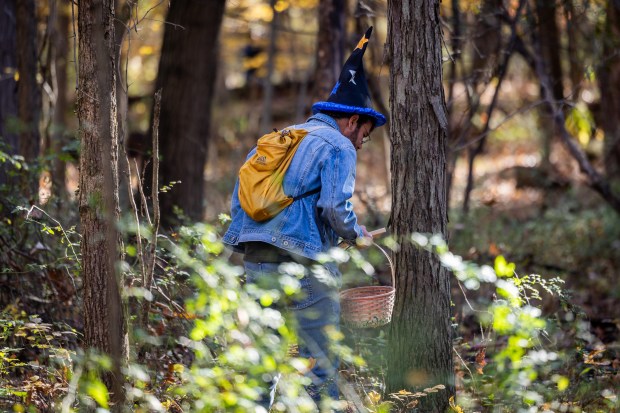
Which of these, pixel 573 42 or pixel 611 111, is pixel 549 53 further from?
pixel 573 42

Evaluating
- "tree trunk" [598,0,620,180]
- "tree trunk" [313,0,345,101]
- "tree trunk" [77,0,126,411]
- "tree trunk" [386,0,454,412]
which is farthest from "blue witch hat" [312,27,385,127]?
"tree trunk" [598,0,620,180]

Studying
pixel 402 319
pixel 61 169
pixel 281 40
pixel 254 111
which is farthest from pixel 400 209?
pixel 281 40

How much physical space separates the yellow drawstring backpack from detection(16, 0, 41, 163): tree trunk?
15.1 ft

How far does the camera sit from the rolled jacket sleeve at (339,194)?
14.0ft

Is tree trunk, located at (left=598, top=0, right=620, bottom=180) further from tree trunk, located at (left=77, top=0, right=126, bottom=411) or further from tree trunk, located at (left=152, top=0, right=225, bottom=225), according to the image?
tree trunk, located at (left=77, top=0, right=126, bottom=411)

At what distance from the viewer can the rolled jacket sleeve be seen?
4.28 m

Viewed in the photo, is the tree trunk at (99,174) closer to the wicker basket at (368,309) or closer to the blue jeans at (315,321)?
the blue jeans at (315,321)

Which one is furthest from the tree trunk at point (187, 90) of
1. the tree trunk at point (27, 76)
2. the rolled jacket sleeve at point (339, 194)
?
the rolled jacket sleeve at point (339, 194)

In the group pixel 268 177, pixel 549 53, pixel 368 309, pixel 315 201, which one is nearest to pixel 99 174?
pixel 268 177

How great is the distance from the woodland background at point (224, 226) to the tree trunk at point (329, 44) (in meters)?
0.02

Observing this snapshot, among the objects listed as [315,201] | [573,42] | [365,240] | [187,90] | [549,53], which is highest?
[549,53]

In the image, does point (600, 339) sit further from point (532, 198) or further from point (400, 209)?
point (532, 198)

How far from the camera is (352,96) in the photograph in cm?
464

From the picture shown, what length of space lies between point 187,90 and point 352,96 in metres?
4.95
